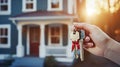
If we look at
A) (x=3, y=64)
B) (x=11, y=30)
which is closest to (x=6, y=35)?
(x=11, y=30)

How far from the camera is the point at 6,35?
4.38m

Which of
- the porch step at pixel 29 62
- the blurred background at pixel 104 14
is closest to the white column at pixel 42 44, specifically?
the porch step at pixel 29 62

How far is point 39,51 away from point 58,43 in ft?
0.82

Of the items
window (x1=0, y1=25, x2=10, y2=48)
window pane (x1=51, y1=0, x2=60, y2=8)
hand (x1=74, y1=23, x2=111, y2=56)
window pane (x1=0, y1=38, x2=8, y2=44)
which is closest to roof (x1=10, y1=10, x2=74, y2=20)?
window pane (x1=51, y1=0, x2=60, y2=8)

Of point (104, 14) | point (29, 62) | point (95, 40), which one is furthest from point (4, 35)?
point (95, 40)

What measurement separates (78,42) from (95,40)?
30 mm

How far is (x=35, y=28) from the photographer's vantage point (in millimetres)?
A: 4340

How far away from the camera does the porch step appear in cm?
378

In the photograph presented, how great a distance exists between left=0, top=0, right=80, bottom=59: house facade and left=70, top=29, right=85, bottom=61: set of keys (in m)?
3.45

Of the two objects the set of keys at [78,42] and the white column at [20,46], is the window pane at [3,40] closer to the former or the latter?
the white column at [20,46]

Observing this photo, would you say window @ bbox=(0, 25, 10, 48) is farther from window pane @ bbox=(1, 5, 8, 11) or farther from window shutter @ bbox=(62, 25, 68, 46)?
window shutter @ bbox=(62, 25, 68, 46)

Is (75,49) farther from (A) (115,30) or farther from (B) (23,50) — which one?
(B) (23,50)

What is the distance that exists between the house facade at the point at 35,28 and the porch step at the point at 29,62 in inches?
5.7

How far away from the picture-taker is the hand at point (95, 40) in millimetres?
406
